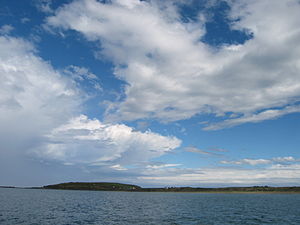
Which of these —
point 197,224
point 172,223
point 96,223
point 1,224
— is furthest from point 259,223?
point 1,224

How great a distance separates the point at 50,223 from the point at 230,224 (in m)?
38.4

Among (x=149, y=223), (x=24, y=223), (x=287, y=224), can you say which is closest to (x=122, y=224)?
(x=149, y=223)

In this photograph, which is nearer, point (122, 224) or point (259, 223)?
point (122, 224)

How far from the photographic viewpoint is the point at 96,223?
5522cm

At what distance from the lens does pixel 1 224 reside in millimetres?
50562

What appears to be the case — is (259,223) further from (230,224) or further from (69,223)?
(69,223)

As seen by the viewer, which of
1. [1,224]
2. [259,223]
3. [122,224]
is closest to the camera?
[1,224]

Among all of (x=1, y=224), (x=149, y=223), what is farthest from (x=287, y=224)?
(x=1, y=224)

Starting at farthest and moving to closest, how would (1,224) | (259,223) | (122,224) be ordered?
(259,223)
(122,224)
(1,224)

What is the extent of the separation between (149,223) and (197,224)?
10251 millimetres

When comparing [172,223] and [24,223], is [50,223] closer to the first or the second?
[24,223]

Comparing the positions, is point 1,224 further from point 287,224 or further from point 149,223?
point 287,224

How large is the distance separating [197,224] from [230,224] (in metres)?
7.51

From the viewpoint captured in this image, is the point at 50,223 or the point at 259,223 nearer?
the point at 50,223
